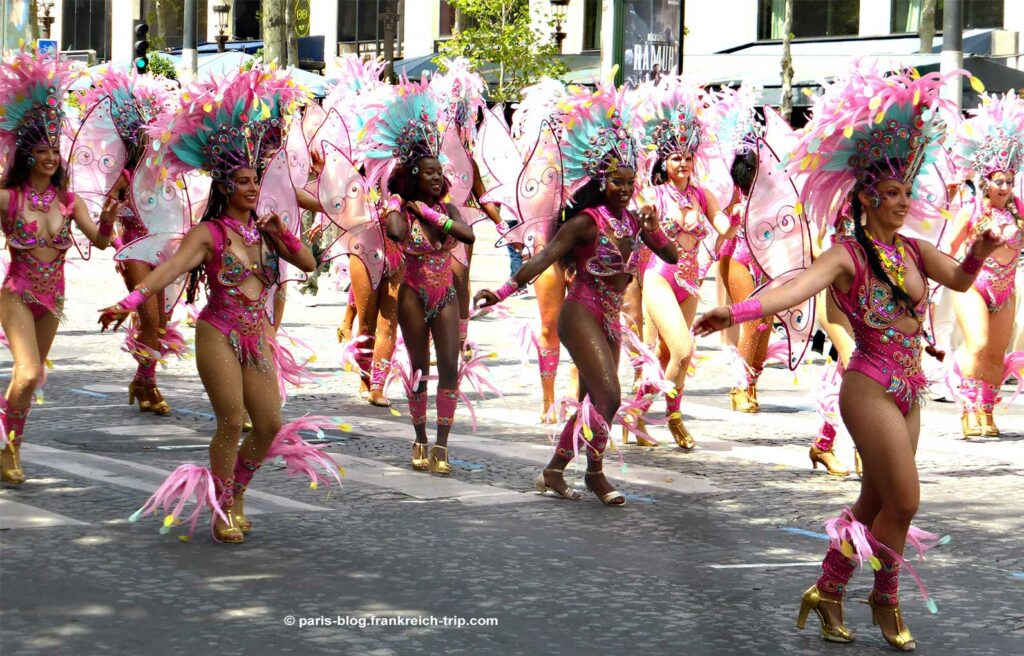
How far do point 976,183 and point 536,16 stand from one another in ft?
99.7

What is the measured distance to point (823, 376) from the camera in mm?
9445

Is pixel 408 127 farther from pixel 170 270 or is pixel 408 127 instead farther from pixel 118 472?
pixel 170 270

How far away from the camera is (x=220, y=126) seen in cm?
736

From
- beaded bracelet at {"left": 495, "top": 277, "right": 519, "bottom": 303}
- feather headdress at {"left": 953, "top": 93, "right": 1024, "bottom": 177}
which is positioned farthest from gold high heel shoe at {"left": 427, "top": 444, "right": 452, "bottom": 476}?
feather headdress at {"left": 953, "top": 93, "right": 1024, "bottom": 177}

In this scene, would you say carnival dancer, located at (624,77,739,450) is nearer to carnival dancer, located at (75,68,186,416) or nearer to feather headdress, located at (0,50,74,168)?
carnival dancer, located at (75,68,186,416)

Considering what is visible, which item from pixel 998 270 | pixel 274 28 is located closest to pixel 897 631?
pixel 998 270

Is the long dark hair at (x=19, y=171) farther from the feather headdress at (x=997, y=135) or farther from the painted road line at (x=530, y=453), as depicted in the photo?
the feather headdress at (x=997, y=135)

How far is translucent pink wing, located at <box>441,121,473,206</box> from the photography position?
10828mm

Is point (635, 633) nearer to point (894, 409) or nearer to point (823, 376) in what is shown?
point (894, 409)

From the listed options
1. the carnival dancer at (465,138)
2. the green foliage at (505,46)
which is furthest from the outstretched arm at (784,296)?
the green foliage at (505,46)

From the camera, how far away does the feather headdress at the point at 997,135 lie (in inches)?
418

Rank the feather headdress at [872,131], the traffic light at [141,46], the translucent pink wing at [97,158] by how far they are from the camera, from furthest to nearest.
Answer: the traffic light at [141,46]
the translucent pink wing at [97,158]
the feather headdress at [872,131]

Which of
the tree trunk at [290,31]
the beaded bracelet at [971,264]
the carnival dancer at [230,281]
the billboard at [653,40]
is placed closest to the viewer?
the beaded bracelet at [971,264]

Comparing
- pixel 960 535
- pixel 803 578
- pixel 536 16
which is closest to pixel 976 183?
pixel 960 535
